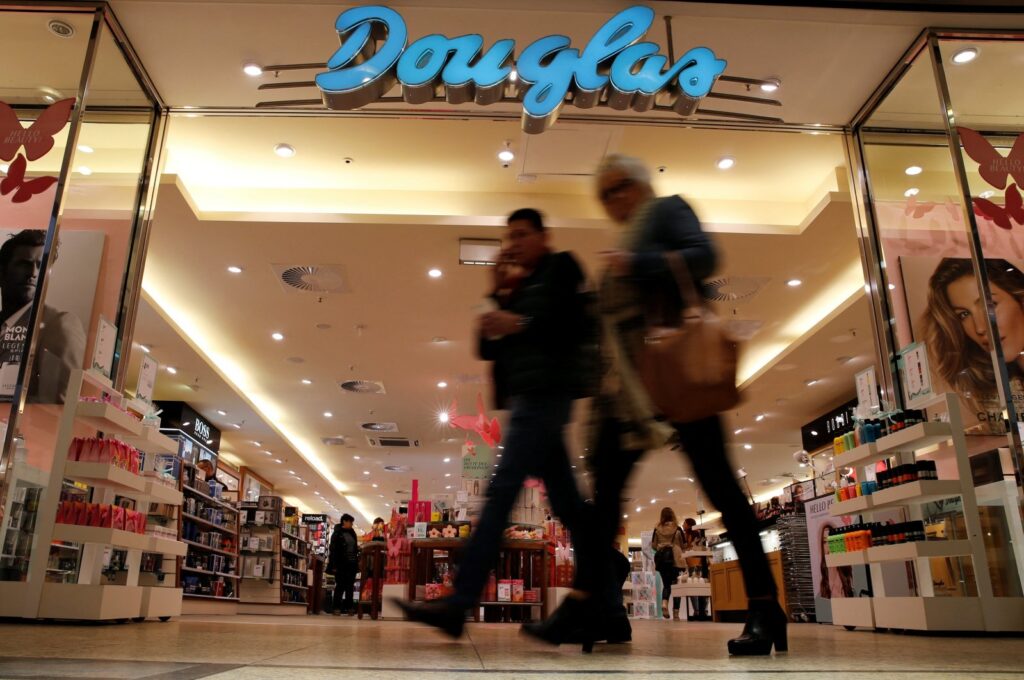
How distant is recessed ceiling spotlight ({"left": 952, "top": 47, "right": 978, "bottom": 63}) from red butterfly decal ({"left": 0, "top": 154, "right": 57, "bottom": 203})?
5.87 m

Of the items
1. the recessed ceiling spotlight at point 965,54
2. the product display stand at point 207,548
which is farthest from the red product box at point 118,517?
the product display stand at point 207,548

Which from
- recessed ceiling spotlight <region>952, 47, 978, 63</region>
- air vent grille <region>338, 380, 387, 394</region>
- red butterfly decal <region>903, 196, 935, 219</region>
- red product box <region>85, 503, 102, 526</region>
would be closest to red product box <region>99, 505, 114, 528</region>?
red product box <region>85, 503, 102, 526</region>

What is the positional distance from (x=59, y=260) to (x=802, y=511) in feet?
29.6

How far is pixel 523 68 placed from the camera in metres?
4.48

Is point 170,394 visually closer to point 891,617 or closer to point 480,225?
point 480,225

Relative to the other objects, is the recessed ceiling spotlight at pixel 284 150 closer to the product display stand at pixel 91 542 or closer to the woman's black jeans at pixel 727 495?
the product display stand at pixel 91 542

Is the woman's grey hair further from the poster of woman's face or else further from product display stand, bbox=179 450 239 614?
product display stand, bbox=179 450 239 614

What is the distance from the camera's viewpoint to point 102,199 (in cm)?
485

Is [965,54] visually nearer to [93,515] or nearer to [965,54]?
[965,54]

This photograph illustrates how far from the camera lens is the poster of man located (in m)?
4.27

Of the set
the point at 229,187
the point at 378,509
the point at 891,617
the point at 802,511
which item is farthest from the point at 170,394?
the point at 378,509

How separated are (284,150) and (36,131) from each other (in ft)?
6.86

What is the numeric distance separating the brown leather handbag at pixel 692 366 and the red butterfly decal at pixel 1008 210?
12.7 feet

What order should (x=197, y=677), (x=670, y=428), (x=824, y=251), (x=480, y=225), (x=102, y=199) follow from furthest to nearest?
(x=824, y=251) < (x=480, y=225) < (x=102, y=199) < (x=670, y=428) < (x=197, y=677)
